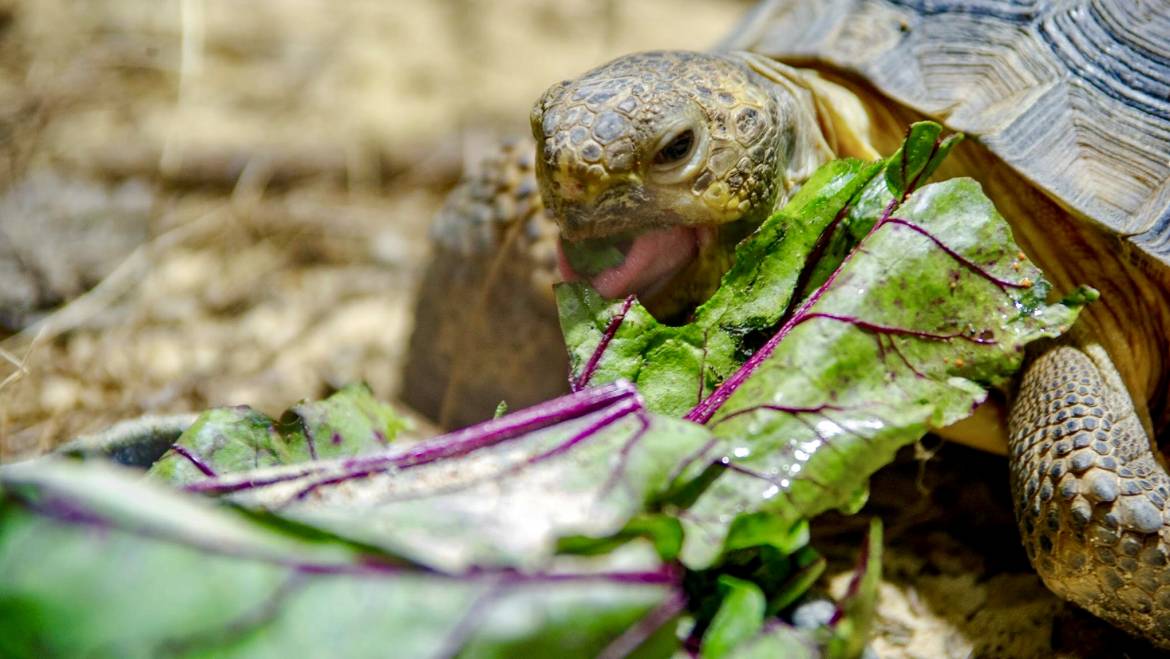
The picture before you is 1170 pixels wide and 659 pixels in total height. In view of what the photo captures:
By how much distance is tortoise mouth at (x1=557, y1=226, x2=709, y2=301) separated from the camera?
199 cm

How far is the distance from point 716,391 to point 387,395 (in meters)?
1.67

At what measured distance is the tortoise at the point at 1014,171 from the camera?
183 cm

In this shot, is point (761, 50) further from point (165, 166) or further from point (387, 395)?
point (165, 166)

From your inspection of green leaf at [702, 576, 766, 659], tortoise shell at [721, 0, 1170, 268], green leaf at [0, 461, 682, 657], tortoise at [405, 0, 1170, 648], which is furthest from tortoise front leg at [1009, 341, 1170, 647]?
green leaf at [0, 461, 682, 657]

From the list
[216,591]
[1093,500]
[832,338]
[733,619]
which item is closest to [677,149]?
[832,338]

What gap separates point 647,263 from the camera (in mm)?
2008

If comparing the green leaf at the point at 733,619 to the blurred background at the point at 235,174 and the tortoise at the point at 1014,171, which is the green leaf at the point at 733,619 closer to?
the tortoise at the point at 1014,171

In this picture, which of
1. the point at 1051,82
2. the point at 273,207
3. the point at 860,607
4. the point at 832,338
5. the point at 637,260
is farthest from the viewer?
the point at 273,207

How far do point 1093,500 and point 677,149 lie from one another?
96cm

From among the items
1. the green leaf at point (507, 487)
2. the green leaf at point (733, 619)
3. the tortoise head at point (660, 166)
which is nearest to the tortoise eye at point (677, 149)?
the tortoise head at point (660, 166)

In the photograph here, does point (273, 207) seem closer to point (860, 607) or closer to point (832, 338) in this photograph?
point (832, 338)

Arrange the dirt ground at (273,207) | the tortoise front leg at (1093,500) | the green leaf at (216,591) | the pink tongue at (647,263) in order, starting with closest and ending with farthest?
the green leaf at (216,591)
the tortoise front leg at (1093,500)
the pink tongue at (647,263)
the dirt ground at (273,207)

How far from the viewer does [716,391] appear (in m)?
1.84

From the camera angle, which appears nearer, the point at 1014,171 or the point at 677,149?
the point at 677,149
